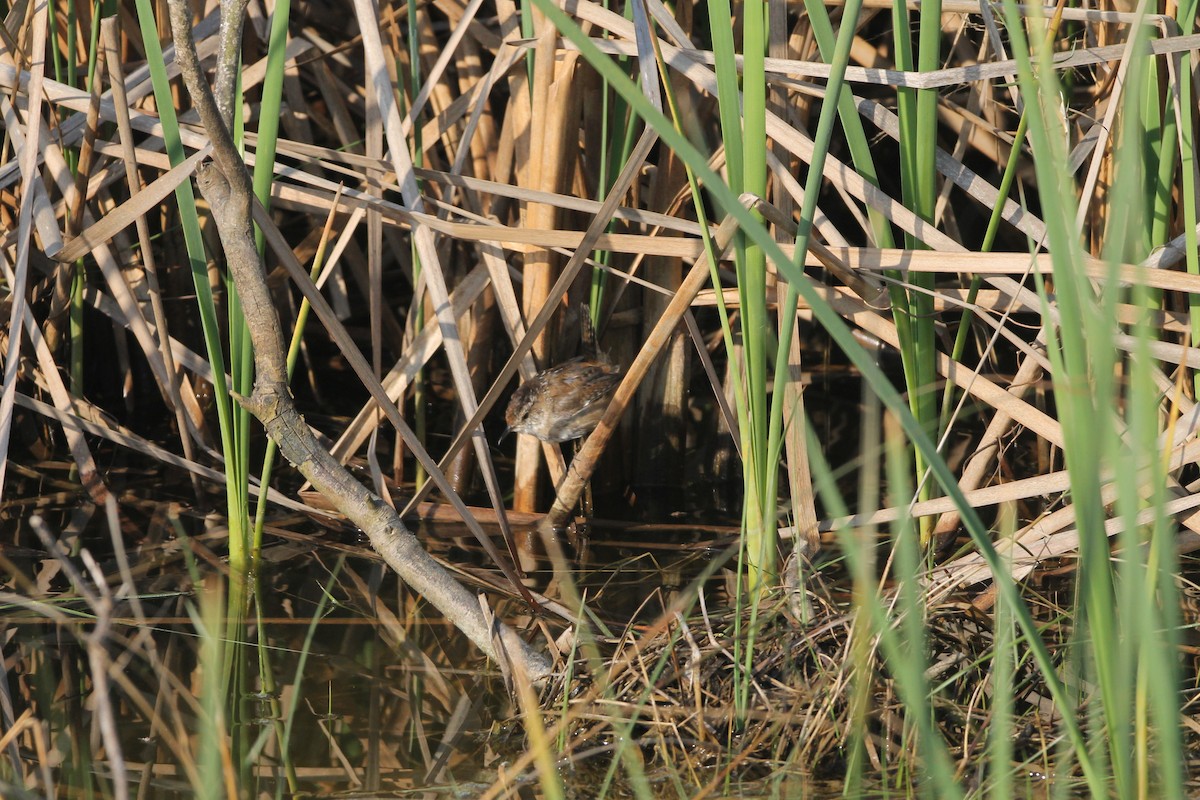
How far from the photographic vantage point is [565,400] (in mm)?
3236

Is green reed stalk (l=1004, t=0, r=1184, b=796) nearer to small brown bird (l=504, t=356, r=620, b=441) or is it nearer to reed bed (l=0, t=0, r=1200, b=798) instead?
reed bed (l=0, t=0, r=1200, b=798)

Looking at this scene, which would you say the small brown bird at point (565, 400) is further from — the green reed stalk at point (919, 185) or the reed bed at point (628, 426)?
the green reed stalk at point (919, 185)

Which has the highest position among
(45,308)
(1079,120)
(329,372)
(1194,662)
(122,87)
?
(122,87)

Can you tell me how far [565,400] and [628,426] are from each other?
0.49 metres

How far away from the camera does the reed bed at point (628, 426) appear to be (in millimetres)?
1460

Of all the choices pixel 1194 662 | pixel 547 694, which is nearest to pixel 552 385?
pixel 547 694

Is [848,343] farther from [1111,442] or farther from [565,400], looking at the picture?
[565,400]

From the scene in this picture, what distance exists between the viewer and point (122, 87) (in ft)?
9.29

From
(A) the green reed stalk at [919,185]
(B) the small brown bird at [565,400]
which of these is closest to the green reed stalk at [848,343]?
(A) the green reed stalk at [919,185]

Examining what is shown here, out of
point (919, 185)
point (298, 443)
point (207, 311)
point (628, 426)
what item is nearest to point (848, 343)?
point (298, 443)

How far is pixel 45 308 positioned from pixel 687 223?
2317 millimetres

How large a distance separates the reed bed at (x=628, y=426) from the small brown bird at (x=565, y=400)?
16 cm


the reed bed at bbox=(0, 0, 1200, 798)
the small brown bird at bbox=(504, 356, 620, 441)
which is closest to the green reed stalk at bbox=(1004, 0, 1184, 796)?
the reed bed at bbox=(0, 0, 1200, 798)

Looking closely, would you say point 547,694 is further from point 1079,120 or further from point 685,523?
point 1079,120
